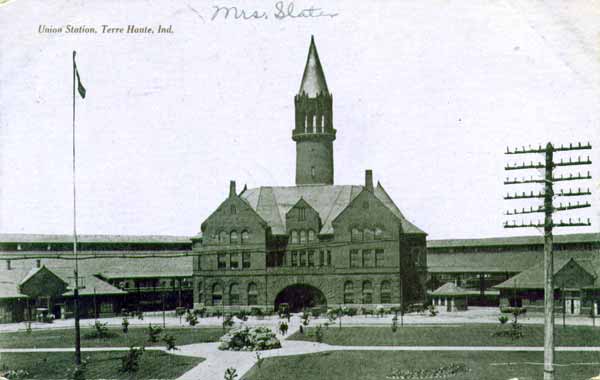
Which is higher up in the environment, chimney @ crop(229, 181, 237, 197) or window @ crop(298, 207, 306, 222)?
chimney @ crop(229, 181, 237, 197)

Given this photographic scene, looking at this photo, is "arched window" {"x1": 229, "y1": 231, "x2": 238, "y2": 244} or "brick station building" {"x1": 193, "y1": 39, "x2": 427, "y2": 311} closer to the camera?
"brick station building" {"x1": 193, "y1": 39, "x2": 427, "y2": 311}

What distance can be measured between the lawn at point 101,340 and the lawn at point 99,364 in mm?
3879

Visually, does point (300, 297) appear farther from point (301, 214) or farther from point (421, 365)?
point (421, 365)

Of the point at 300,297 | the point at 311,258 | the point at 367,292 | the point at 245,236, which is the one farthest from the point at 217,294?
the point at 367,292

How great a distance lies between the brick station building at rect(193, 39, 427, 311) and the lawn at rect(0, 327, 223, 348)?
41.5 ft

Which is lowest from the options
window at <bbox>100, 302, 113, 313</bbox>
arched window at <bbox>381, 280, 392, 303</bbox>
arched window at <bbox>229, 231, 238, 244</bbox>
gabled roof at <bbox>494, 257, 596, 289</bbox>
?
window at <bbox>100, 302, 113, 313</bbox>

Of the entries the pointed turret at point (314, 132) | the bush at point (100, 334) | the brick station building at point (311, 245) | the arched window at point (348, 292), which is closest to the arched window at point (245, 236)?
the brick station building at point (311, 245)

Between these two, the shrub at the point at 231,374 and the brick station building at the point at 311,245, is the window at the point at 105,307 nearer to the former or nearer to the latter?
the brick station building at the point at 311,245

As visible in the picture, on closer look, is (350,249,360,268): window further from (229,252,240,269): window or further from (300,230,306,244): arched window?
(229,252,240,269): window

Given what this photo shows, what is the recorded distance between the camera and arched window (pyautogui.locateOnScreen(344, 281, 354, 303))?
54.4 metres

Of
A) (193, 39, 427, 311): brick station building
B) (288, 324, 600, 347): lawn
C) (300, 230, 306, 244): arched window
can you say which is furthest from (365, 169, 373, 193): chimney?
(288, 324, 600, 347): lawn

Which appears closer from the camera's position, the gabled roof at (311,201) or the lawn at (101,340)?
the lawn at (101,340)

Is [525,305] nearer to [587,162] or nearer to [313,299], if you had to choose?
[313,299]

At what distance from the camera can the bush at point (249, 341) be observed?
32.4m
